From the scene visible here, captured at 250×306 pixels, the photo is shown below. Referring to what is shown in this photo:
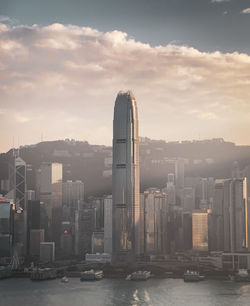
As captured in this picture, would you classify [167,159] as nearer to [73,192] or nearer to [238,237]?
[73,192]

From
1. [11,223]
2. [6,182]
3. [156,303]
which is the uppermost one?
[6,182]

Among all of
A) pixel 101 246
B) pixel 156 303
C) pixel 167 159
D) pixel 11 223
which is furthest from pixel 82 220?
pixel 156 303

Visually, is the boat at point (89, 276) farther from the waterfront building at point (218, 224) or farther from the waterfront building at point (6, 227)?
the waterfront building at point (218, 224)

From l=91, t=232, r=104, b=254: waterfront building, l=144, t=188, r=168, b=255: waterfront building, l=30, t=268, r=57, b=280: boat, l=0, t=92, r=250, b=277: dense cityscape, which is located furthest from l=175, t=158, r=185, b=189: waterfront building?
l=30, t=268, r=57, b=280: boat

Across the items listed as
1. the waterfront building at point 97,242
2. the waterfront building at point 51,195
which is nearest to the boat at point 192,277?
the waterfront building at point 97,242

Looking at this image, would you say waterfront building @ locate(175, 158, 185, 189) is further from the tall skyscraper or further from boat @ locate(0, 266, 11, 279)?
boat @ locate(0, 266, 11, 279)

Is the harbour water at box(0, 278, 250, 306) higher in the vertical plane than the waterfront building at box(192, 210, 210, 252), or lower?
lower

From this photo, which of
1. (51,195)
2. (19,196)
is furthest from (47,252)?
(51,195)
